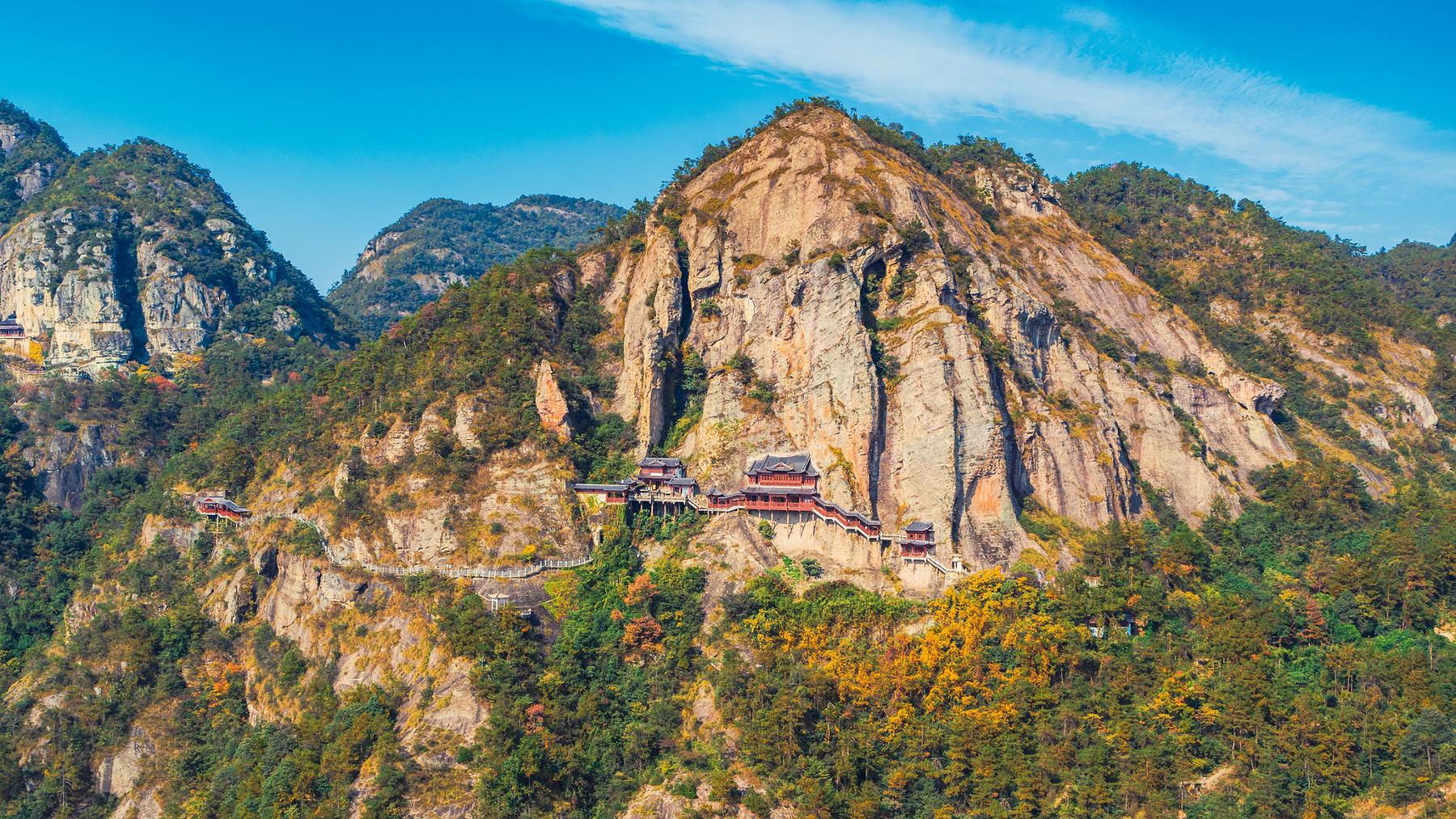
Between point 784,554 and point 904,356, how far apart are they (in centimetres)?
1221

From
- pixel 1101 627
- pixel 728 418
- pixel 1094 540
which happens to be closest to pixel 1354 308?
pixel 1094 540

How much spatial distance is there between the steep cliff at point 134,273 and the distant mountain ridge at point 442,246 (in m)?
21.1

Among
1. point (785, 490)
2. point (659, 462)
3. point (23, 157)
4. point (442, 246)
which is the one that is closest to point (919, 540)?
point (785, 490)

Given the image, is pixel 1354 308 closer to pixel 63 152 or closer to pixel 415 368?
pixel 415 368

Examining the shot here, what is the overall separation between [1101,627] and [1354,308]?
154 feet

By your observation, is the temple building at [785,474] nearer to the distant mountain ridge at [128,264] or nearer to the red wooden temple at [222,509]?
the red wooden temple at [222,509]

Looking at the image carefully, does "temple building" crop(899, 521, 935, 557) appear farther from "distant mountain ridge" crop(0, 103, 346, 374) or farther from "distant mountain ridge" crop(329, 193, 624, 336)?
"distant mountain ridge" crop(329, 193, 624, 336)

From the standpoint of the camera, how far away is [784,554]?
51906mm

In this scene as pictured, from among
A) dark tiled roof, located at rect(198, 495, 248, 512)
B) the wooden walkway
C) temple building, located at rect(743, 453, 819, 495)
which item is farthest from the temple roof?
dark tiled roof, located at rect(198, 495, 248, 512)

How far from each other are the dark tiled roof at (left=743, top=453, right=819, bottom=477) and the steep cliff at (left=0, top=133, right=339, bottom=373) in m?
62.3

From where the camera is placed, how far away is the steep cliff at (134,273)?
91.9 m

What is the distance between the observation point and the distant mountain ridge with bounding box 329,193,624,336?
148000 mm

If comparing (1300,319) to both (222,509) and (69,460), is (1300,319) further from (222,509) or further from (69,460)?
(69,460)

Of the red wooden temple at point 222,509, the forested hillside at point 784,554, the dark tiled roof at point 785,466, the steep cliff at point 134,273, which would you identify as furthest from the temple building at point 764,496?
the steep cliff at point 134,273
